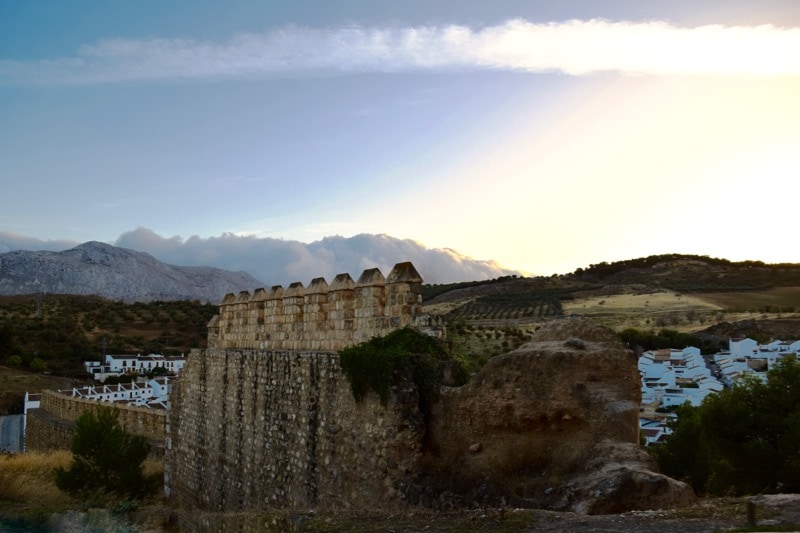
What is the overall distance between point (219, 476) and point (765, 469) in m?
10.2

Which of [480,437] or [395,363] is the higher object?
[395,363]

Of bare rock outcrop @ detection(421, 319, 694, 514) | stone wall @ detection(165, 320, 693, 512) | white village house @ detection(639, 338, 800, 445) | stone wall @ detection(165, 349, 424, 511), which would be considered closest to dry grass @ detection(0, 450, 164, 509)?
stone wall @ detection(165, 349, 424, 511)

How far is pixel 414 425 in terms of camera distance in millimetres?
7289

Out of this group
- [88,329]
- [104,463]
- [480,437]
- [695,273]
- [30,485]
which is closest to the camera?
[480,437]

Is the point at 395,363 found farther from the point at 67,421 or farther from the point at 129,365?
the point at 129,365

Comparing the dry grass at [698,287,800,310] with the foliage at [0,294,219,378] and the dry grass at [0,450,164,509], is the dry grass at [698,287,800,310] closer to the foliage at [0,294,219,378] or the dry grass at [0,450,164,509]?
the foliage at [0,294,219,378]

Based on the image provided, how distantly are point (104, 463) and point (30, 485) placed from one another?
53.5 inches

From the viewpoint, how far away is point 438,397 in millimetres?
7383

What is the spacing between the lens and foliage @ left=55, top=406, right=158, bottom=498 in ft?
40.7

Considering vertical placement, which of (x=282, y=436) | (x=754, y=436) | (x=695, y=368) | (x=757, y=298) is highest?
(x=757, y=298)

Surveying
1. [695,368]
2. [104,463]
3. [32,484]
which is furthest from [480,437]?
[695,368]

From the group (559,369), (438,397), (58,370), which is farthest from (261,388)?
(58,370)

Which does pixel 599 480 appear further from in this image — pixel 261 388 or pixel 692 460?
pixel 692 460

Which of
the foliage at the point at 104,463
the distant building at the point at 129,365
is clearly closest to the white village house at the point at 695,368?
the foliage at the point at 104,463
